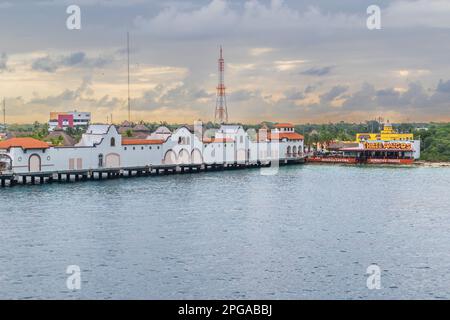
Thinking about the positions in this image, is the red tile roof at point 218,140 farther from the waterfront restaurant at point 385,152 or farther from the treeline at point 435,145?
the treeline at point 435,145

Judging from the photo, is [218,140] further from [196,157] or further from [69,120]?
[69,120]

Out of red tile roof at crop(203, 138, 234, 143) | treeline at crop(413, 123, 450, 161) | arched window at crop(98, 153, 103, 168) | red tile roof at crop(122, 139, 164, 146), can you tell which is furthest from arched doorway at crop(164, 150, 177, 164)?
treeline at crop(413, 123, 450, 161)

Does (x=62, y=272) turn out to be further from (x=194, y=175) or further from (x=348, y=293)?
(x=194, y=175)

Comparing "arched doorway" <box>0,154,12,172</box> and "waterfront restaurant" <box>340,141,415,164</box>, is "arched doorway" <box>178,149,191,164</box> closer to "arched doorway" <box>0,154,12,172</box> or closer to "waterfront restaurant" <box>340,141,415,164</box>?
"arched doorway" <box>0,154,12,172</box>

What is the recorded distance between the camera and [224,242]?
99.8 feet

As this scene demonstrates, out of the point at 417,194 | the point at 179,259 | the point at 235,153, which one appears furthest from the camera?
the point at 235,153

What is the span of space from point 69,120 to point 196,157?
79.2 meters

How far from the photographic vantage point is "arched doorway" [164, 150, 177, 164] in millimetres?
72500

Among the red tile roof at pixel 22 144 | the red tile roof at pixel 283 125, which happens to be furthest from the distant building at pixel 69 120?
the red tile roof at pixel 22 144

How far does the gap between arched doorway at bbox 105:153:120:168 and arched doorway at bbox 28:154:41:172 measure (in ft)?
25.1

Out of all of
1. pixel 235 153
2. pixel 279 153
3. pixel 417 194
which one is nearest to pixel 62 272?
pixel 417 194

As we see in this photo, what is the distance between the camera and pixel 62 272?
2461cm

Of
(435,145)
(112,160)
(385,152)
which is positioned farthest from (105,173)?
(435,145)
